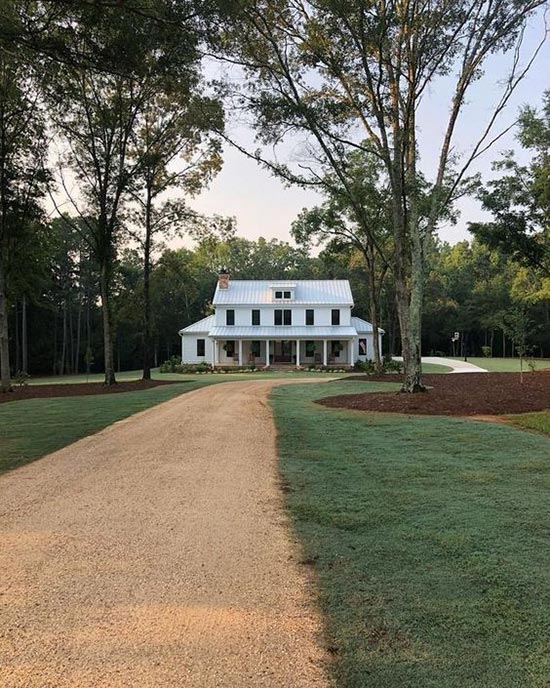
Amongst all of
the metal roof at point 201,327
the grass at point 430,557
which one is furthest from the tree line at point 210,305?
the grass at point 430,557

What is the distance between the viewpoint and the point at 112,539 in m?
4.38

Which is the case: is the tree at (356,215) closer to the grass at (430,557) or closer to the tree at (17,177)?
the tree at (17,177)

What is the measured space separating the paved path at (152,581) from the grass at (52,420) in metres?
1.30

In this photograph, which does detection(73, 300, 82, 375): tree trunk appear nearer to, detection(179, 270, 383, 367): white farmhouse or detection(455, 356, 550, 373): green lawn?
detection(179, 270, 383, 367): white farmhouse

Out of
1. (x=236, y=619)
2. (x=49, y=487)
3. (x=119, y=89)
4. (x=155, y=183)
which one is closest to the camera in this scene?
(x=236, y=619)

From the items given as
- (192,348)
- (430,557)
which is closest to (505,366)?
(192,348)

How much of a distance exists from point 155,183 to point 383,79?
42.2 ft

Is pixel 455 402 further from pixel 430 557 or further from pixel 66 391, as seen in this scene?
pixel 66 391

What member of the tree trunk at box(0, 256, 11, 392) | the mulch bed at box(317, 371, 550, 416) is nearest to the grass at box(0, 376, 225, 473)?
the tree trunk at box(0, 256, 11, 392)

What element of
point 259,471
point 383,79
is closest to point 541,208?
point 383,79

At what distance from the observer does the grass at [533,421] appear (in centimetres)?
977

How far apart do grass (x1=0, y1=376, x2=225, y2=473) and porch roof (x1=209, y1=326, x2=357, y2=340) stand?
69.3 feet

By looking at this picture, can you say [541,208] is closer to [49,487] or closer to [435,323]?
[49,487]

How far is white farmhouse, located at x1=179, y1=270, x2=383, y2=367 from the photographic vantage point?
39188mm
